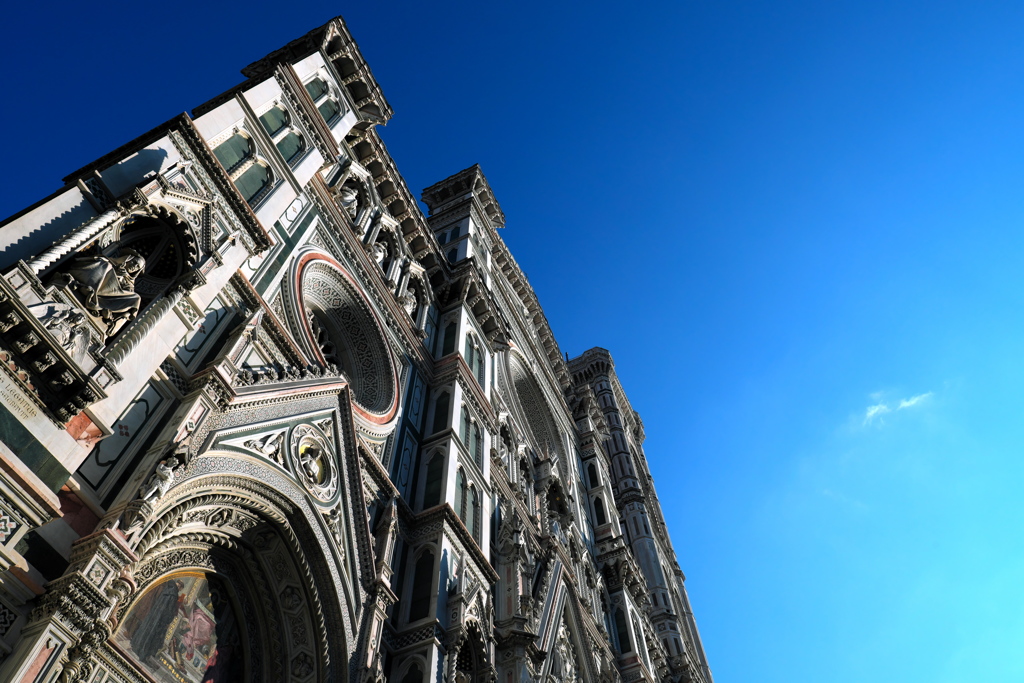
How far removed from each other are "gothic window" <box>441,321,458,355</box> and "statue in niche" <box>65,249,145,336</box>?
10318mm

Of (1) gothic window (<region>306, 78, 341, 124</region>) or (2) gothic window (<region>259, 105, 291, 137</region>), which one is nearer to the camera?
(2) gothic window (<region>259, 105, 291, 137</region>)

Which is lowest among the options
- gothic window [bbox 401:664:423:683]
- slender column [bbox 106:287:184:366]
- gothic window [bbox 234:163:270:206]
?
gothic window [bbox 401:664:423:683]

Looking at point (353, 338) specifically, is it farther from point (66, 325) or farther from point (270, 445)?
point (66, 325)

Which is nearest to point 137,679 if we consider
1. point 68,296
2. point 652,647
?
point 68,296

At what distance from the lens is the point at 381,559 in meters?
10.4

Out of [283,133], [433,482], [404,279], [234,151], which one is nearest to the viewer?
[234,151]

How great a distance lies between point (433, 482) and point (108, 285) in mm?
7560

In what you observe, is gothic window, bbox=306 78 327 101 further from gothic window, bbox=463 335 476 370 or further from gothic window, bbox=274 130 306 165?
gothic window, bbox=463 335 476 370

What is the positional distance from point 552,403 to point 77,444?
71.8 ft

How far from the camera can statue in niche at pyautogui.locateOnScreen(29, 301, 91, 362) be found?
5850 mm

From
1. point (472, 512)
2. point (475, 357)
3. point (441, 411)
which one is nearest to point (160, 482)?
point (472, 512)

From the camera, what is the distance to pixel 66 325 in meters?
6.02

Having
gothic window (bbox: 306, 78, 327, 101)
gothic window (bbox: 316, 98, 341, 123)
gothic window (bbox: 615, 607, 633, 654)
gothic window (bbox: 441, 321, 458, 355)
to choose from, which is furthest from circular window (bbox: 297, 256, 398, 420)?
gothic window (bbox: 615, 607, 633, 654)

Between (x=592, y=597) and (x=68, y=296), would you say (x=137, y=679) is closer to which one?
(x=68, y=296)
